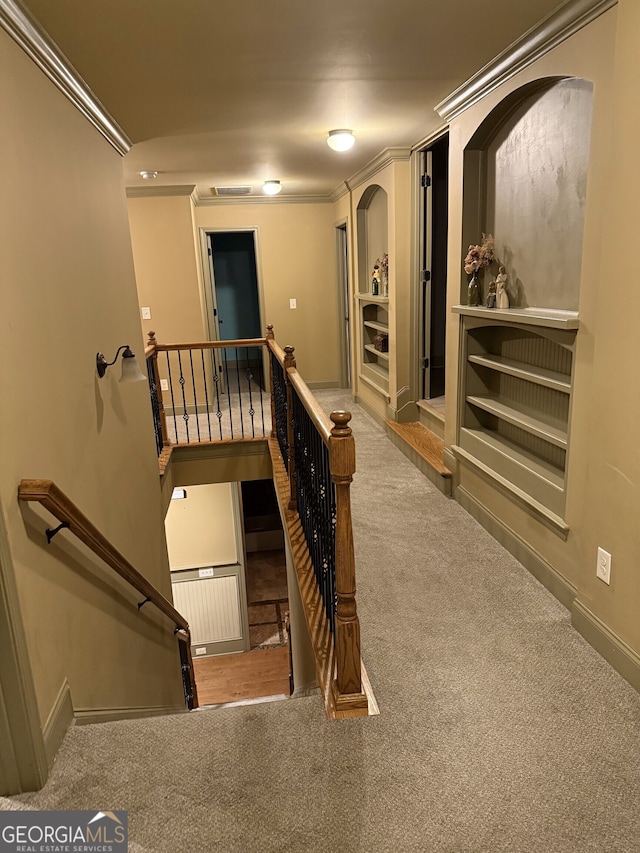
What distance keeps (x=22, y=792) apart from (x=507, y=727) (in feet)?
5.14

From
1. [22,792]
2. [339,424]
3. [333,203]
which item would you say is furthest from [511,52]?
[333,203]

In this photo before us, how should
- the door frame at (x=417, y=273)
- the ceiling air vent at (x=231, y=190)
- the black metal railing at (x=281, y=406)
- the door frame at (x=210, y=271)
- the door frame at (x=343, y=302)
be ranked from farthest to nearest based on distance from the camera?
the door frame at (x=343, y=302), the door frame at (x=210, y=271), the ceiling air vent at (x=231, y=190), the door frame at (x=417, y=273), the black metal railing at (x=281, y=406)

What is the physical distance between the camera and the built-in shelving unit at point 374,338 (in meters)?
5.70

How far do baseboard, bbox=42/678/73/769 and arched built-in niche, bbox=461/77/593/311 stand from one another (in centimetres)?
267

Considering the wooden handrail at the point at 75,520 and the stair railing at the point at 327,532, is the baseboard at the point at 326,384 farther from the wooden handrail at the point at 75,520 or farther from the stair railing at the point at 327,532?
the wooden handrail at the point at 75,520

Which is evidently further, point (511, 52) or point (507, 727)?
point (511, 52)

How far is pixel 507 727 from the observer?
1.99 meters

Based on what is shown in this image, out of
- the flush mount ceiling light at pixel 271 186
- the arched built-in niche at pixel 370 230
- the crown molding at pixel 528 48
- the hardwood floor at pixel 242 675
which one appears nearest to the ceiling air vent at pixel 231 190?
the flush mount ceiling light at pixel 271 186

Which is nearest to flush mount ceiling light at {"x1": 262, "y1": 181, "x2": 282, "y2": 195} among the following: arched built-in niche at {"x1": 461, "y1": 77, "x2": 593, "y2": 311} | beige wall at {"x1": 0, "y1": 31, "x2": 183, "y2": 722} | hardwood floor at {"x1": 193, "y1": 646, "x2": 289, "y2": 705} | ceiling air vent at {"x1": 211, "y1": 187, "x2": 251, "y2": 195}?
ceiling air vent at {"x1": 211, "y1": 187, "x2": 251, "y2": 195}

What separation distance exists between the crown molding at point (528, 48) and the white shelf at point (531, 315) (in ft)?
3.75

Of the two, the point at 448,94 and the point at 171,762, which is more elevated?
the point at 448,94

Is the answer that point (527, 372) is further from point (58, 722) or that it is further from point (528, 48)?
point (58, 722)

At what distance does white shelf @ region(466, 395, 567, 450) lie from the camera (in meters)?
2.83

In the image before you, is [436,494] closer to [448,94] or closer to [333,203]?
[448,94]
